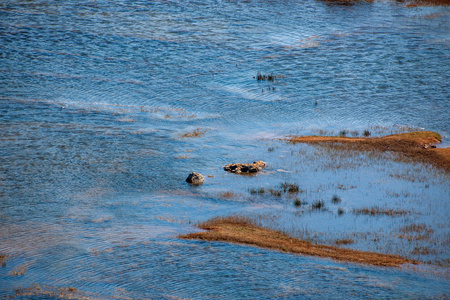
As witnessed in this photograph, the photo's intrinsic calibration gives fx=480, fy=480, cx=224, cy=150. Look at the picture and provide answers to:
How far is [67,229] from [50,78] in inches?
765

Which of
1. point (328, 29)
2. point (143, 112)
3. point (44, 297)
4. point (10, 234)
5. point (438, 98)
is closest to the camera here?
point (44, 297)

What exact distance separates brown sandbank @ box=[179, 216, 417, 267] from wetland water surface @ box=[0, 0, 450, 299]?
40 centimetres

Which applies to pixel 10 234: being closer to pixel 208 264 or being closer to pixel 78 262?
pixel 78 262

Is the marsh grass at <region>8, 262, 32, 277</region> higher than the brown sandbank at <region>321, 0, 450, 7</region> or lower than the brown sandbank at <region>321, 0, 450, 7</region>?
lower

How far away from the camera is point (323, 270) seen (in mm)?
14016

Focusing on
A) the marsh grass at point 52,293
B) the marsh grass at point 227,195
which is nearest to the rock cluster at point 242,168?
the marsh grass at point 227,195

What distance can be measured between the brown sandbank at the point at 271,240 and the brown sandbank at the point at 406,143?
30.7ft

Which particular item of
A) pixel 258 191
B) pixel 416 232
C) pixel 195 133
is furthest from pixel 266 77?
pixel 416 232

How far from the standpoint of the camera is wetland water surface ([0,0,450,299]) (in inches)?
551

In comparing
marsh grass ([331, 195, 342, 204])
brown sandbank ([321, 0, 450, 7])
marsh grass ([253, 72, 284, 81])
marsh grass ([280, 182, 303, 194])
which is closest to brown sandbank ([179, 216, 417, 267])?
marsh grass ([280, 182, 303, 194])

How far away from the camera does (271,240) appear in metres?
15.8

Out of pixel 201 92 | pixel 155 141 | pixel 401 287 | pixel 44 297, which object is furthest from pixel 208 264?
pixel 201 92

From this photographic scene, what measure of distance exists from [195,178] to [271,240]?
5601 millimetres

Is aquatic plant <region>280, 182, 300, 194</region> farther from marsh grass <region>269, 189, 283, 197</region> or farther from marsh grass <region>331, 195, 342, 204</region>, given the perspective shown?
marsh grass <region>331, 195, 342, 204</region>
